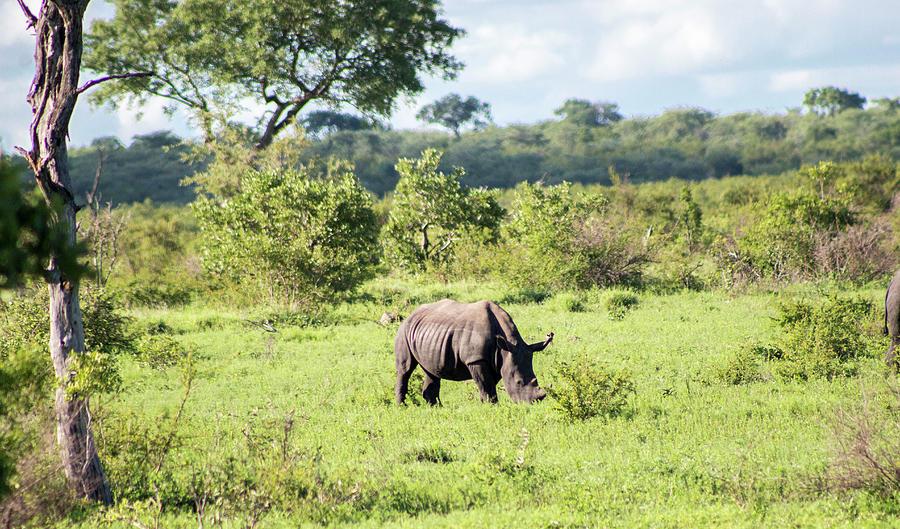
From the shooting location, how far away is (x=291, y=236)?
69.7 ft

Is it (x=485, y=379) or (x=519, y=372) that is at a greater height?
(x=519, y=372)

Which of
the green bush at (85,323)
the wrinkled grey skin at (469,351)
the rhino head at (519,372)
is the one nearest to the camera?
the rhino head at (519,372)

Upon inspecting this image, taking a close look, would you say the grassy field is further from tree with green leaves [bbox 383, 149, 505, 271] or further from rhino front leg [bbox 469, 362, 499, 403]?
tree with green leaves [bbox 383, 149, 505, 271]

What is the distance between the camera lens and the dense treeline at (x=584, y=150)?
73.6 metres

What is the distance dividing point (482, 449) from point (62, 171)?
18.1 ft

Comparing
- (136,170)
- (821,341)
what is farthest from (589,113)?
(821,341)

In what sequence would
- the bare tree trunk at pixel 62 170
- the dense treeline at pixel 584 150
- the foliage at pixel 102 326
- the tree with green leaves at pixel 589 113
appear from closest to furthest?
the bare tree trunk at pixel 62 170
the foliage at pixel 102 326
the dense treeline at pixel 584 150
the tree with green leaves at pixel 589 113

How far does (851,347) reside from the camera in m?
12.0

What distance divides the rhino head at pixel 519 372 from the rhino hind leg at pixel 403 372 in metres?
1.62

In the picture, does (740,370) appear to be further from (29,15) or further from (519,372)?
(29,15)

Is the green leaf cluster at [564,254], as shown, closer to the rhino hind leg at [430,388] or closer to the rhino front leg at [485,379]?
the rhino hind leg at [430,388]

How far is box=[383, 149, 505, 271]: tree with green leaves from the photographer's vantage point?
25.5 m

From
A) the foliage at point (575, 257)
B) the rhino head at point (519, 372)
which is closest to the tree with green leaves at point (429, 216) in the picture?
the foliage at point (575, 257)

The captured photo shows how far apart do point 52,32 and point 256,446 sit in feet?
15.5
